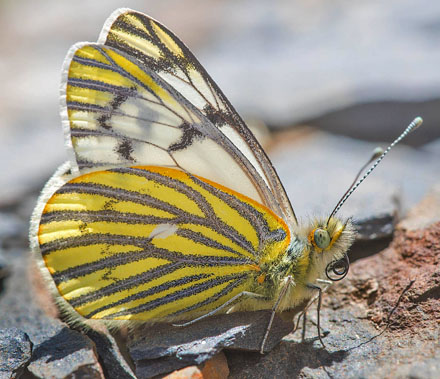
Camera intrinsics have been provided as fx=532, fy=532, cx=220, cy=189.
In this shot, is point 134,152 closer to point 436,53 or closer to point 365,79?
point 365,79

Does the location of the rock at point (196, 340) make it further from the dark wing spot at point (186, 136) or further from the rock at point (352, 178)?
the dark wing spot at point (186, 136)

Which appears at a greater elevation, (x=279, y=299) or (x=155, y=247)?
(x=155, y=247)

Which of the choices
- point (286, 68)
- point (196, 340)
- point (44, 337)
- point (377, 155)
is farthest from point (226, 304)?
point (286, 68)

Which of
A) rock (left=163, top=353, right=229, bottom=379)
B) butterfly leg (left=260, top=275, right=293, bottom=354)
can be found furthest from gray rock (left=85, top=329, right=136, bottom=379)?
butterfly leg (left=260, top=275, right=293, bottom=354)

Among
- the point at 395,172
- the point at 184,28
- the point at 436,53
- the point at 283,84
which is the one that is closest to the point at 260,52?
the point at 283,84

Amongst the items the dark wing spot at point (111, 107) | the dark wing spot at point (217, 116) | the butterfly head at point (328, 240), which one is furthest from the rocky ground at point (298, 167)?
the dark wing spot at point (111, 107)

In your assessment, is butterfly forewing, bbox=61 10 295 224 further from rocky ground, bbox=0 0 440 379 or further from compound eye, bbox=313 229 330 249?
rocky ground, bbox=0 0 440 379

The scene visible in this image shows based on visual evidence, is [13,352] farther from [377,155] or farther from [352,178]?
[352,178]
